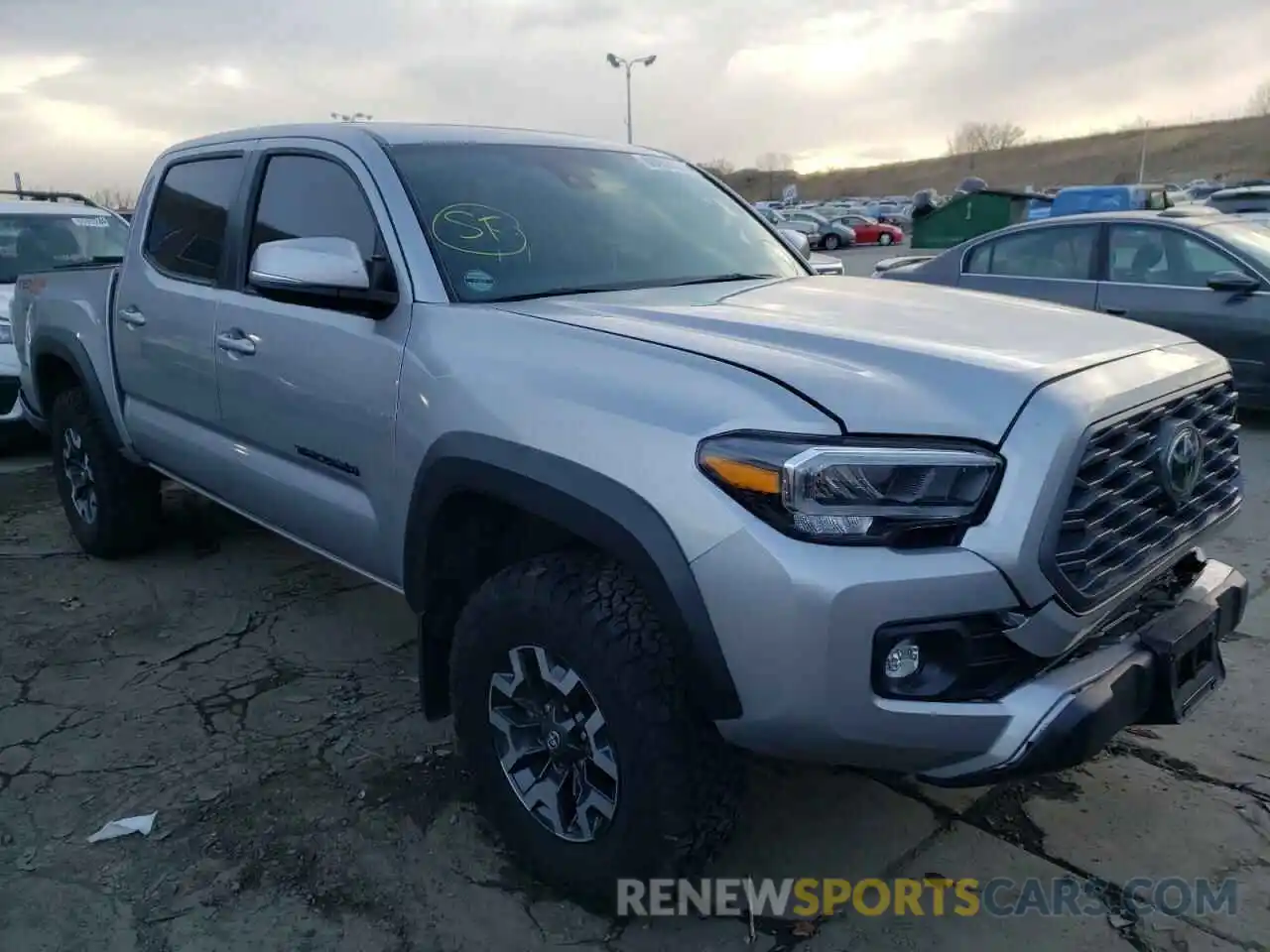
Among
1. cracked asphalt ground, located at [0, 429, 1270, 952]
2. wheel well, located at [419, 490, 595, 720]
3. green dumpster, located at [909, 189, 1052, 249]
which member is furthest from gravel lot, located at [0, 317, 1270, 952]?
green dumpster, located at [909, 189, 1052, 249]

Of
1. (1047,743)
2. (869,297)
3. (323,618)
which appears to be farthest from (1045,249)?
(1047,743)

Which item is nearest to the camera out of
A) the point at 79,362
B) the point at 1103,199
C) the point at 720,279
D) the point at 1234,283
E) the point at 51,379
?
the point at 720,279

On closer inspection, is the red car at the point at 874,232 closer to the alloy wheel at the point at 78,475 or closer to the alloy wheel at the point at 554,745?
the alloy wheel at the point at 78,475

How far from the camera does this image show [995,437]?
203 centimetres

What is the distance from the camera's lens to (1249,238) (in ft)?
24.0

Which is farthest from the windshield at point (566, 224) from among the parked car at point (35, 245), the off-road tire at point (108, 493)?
the parked car at point (35, 245)

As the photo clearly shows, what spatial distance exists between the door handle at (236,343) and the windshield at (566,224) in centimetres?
83

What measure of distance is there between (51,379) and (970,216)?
22909 millimetres

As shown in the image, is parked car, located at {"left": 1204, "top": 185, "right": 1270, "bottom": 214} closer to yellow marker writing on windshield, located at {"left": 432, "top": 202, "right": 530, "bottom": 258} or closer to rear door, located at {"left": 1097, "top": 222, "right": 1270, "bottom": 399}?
rear door, located at {"left": 1097, "top": 222, "right": 1270, "bottom": 399}

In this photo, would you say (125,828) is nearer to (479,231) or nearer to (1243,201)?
(479,231)

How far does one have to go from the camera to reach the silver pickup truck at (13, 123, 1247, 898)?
6.54 feet

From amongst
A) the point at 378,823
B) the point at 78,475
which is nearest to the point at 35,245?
the point at 78,475

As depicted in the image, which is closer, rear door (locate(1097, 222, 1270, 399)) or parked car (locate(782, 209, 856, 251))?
rear door (locate(1097, 222, 1270, 399))

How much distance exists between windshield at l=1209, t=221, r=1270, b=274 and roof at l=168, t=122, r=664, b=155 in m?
5.24
